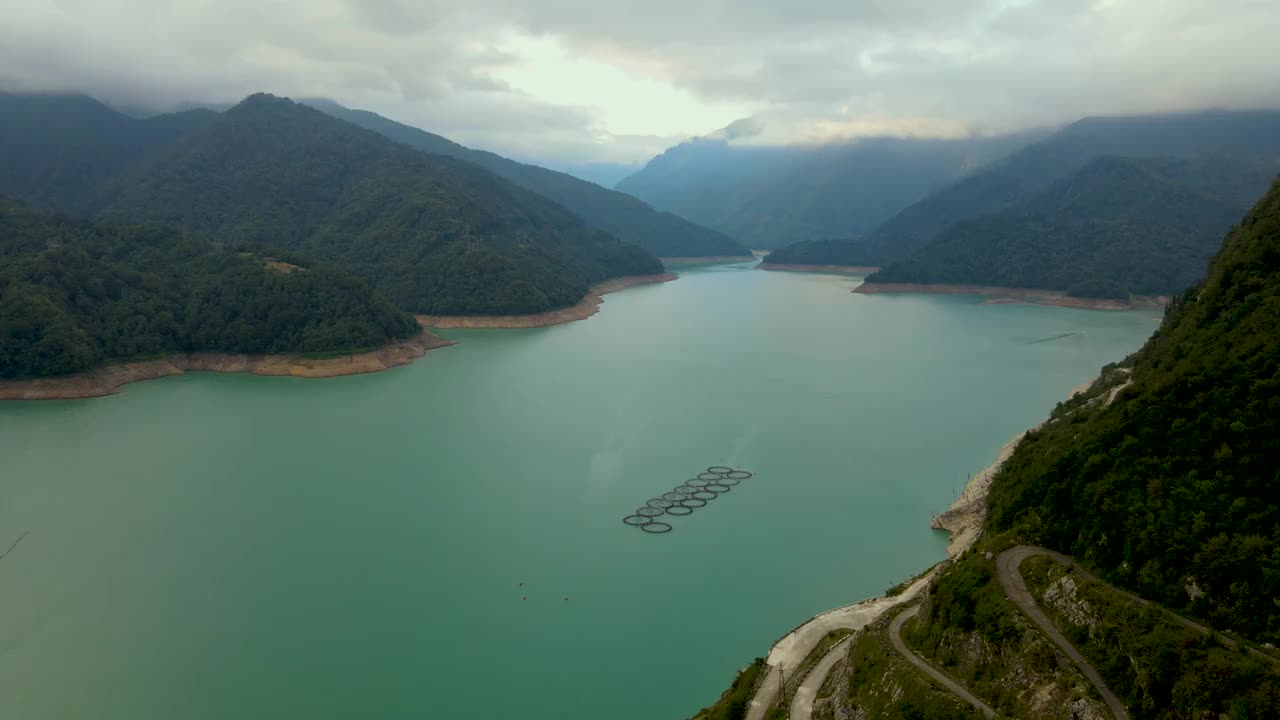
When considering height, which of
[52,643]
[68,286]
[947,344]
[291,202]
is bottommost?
[52,643]

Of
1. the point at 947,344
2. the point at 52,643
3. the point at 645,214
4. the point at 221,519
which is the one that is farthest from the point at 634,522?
the point at 645,214

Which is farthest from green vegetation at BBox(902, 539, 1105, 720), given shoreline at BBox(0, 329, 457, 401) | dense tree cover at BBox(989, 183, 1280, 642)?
shoreline at BBox(0, 329, 457, 401)

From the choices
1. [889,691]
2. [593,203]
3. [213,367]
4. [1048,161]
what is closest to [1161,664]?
[889,691]

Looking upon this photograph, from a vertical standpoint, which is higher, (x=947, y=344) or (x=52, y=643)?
(x=947, y=344)

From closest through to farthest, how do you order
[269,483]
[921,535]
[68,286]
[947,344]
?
[921,535] < [269,483] < [68,286] < [947,344]

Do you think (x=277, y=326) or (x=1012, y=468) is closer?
(x=1012, y=468)

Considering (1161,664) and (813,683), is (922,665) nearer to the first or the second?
(813,683)

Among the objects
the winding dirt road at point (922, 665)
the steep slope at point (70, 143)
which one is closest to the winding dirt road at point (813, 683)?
the winding dirt road at point (922, 665)

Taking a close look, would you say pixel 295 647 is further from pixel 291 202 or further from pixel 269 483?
pixel 291 202
